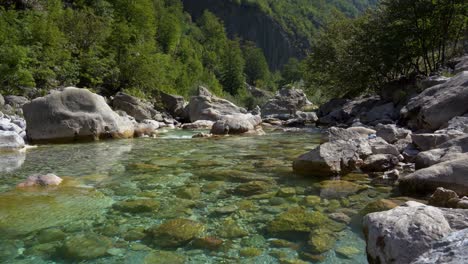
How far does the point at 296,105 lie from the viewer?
47.1 meters

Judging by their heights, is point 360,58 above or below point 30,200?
above

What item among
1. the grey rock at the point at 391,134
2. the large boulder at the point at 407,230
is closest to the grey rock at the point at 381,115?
the grey rock at the point at 391,134

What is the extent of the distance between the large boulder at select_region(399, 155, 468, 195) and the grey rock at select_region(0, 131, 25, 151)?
38.2 ft

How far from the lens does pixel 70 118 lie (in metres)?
15.3

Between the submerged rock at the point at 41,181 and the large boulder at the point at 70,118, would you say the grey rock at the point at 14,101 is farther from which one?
the submerged rock at the point at 41,181

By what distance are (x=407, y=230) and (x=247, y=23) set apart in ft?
Result: 427

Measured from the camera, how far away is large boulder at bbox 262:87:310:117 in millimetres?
44781

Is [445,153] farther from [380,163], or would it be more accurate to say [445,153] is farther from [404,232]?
[404,232]

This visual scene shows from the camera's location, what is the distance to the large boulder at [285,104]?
44.8 metres

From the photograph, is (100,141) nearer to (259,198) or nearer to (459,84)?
(259,198)

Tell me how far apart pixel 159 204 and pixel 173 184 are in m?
1.46

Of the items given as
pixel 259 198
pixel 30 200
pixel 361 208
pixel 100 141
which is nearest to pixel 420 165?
pixel 361 208

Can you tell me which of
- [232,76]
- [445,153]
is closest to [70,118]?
[445,153]

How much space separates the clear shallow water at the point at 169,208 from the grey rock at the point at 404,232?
0.75 metres
